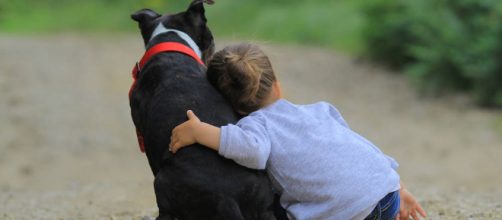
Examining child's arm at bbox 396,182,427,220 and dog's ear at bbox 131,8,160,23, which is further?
dog's ear at bbox 131,8,160,23

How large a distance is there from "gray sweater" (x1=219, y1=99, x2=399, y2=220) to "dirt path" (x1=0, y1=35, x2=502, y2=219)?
176 cm

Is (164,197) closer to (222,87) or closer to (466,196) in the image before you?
(222,87)

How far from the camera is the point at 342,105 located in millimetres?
14266

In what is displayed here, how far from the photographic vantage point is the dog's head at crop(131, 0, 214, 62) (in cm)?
455

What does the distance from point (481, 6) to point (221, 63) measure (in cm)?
1021

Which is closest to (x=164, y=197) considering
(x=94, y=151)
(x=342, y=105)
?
(x=94, y=151)

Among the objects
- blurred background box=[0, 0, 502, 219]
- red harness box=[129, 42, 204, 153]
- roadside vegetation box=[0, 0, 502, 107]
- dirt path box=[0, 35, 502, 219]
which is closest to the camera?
red harness box=[129, 42, 204, 153]

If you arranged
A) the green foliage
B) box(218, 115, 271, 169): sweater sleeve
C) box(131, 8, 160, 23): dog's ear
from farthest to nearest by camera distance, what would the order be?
the green foliage < box(131, 8, 160, 23): dog's ear < box(218, 115, 271, 169): sweater sleeve

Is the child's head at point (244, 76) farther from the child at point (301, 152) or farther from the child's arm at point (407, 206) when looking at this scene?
the child's arm at point (407, 206)

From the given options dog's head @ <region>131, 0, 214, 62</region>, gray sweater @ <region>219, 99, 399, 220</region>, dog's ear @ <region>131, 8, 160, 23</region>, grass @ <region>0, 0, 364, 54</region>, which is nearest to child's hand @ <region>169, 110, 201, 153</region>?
gray sweater @ <region>219, 99, 399, 220</region>

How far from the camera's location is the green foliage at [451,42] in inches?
509

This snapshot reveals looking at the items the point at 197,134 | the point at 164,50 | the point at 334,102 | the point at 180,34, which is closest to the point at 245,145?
the point at 197,134

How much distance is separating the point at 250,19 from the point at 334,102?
8789 mm

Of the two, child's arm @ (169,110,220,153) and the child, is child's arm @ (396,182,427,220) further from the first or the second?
child's arm @ (169,110,220,153)
